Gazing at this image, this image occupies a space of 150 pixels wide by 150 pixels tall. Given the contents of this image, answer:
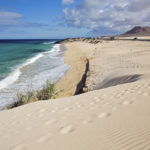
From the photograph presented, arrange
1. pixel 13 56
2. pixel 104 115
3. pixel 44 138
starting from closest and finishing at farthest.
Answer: pixel 44 138 < pixel 104 115 < pixel 13 56

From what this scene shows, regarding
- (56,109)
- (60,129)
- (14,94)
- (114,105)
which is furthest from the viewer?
(14,94)

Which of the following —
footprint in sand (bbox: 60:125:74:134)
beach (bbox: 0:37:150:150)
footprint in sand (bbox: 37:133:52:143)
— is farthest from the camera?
footprint in sand (bbox: 60:125:74:134)

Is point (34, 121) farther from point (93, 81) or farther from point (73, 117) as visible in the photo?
point (93, 81)

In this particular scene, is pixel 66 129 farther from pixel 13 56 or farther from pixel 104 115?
pixel 13 56

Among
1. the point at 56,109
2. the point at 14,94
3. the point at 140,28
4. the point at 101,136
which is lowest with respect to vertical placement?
the point at 14,94

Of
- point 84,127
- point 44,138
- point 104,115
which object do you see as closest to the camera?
point 44,138

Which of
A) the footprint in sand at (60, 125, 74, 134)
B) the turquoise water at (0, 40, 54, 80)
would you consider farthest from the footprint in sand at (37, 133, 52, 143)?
the turquoise water at (0, 40, 54, 80)

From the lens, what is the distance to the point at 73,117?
3721mm

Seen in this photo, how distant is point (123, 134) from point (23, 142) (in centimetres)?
187

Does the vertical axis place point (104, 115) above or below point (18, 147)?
above

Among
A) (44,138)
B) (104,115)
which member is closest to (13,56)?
(104,115)

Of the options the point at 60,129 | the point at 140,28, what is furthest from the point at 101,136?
the point at 140,28

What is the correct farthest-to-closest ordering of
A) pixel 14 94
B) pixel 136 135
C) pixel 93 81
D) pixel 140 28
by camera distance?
1. pixel 140 28
2. pixel 93 81
3. pixel 14 94
4. pixel 136 135

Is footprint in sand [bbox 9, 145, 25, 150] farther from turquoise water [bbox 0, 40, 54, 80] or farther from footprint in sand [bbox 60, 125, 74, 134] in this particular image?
turquoise water [bbox 0, 40, 54, 80]
